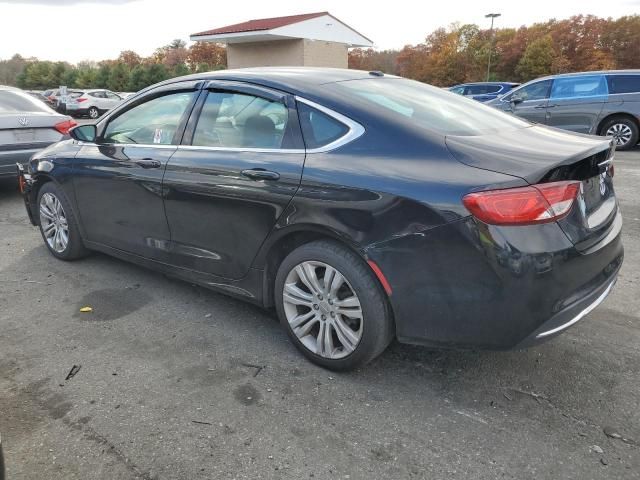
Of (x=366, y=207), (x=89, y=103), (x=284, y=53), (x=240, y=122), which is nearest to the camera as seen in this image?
(x=366, y=207)

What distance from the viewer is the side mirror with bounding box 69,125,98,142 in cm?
Result: 417

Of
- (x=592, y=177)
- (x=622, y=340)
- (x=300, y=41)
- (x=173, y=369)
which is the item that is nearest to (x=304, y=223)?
(x=173, y=369)

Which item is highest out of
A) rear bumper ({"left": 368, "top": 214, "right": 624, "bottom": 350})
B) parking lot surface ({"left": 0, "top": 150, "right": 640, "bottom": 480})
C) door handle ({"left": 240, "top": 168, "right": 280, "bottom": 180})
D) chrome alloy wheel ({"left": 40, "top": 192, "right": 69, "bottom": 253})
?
door handle ({"left": 240, "top": 168, "right": 280, "bottom": 180})

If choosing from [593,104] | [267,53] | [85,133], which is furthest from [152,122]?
[267,53]

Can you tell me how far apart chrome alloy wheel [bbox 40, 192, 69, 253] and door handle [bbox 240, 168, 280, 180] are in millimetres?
2263

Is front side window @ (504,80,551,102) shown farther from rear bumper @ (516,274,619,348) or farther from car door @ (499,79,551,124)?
rear bumper @ (516,274,619,348)

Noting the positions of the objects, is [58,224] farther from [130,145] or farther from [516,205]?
[516,205]

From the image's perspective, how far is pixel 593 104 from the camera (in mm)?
11086

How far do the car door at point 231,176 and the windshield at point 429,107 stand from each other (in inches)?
18.5

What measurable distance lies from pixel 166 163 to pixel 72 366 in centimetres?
135

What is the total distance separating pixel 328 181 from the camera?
8.74ft

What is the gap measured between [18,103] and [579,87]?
1054 centimetres

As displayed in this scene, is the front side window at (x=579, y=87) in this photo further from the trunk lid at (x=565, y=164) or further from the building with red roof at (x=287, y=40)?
the building with red roof at (x=287, y=40)

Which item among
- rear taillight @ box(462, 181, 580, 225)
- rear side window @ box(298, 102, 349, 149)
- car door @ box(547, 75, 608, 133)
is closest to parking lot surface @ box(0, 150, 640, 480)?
rear taillight @ box(462, 181, 580, 225)
